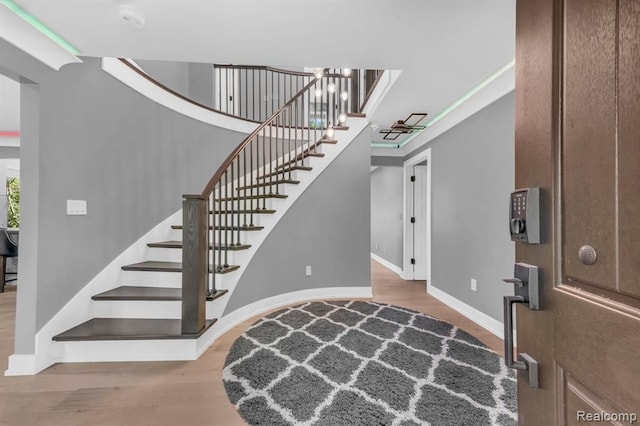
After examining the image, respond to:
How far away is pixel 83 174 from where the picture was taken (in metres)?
2.38

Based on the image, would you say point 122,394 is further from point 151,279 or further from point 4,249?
point 4,249

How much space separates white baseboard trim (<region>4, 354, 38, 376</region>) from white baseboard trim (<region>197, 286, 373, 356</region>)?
1097 millimetres

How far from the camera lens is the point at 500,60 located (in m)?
2.27

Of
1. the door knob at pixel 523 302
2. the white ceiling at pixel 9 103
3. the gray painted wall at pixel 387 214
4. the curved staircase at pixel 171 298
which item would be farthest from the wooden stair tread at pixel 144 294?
the gray painted wall at pixel 387 214

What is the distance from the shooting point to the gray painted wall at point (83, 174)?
2018 millimetres

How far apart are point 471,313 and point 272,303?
2257mm

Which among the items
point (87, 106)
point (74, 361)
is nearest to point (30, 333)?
point (74, 361)

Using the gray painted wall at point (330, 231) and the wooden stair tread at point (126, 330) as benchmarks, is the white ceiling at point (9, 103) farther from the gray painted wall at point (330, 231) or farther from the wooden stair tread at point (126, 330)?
the gray painted wall at point (330, 231)

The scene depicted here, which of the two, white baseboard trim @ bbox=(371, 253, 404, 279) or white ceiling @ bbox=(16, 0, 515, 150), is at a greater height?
white ceiling @ bbox=(16, 0, 515, 150)

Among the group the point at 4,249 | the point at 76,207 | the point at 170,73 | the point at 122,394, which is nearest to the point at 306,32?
the point at 76,207

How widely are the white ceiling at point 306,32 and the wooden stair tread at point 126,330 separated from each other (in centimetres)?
216

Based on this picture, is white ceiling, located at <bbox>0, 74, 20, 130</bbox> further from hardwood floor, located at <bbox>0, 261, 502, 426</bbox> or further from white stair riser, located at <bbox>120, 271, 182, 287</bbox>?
hardwood floor, located at <bbox>0, 261, 502, 426</bbox>

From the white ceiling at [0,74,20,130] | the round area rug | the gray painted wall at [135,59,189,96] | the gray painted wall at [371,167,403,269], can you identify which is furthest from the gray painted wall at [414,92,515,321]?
the white ceiling at [0,74,20,130]

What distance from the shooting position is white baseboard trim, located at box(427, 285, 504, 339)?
2701mm
